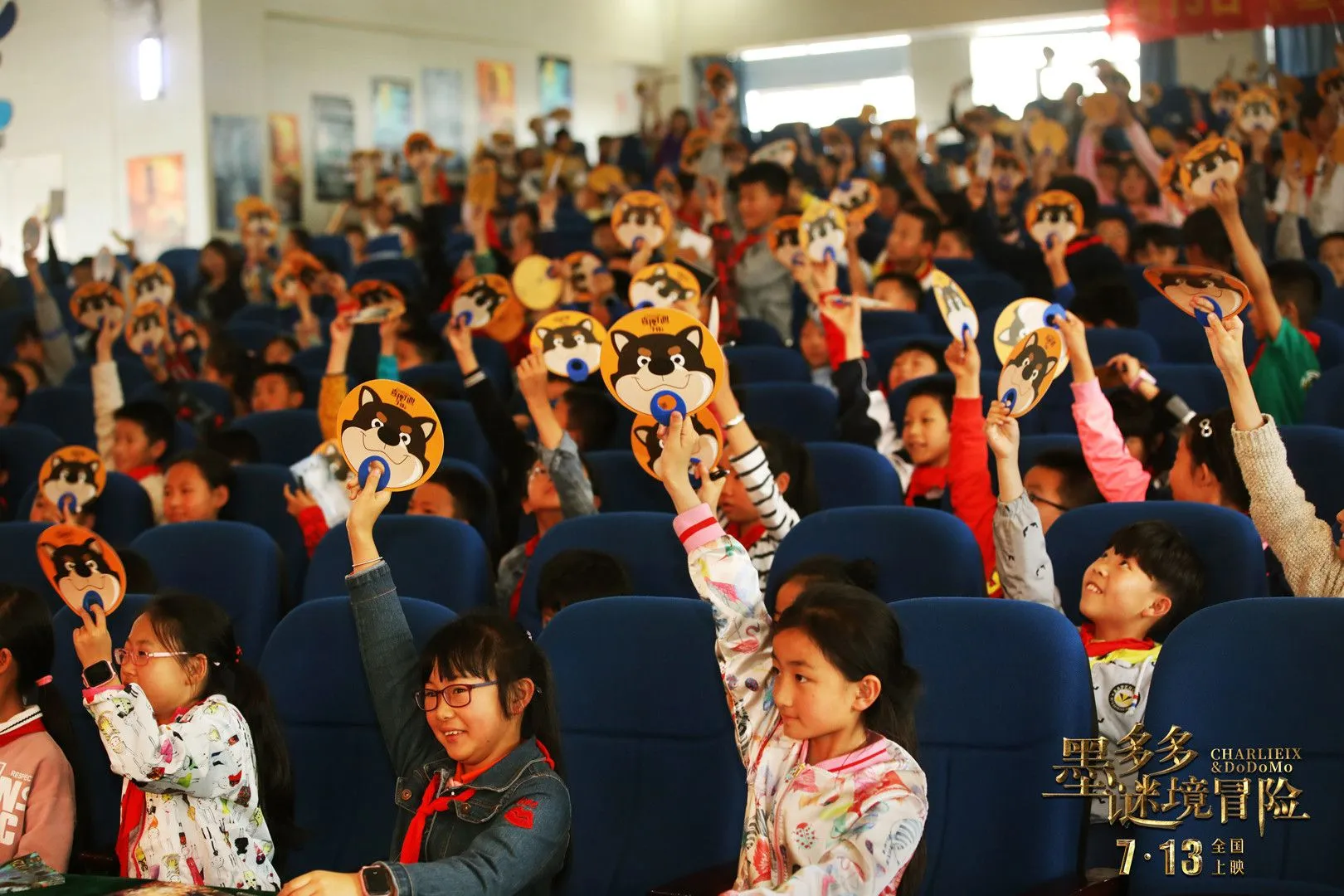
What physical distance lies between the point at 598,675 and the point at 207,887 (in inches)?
35.3

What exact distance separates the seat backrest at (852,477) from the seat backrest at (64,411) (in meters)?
3.35

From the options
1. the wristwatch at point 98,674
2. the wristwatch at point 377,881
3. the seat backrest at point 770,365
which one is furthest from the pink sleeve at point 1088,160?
the wristwatch at point 377,881

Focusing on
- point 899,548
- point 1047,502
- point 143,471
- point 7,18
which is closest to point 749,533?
point 899,548

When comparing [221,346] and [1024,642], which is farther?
[221,346]

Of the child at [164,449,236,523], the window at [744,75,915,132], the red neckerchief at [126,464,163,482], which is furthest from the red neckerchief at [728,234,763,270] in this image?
the window at [744,75,915,132]

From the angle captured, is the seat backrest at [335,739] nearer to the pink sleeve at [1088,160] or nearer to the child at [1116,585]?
the child at [1116,585]

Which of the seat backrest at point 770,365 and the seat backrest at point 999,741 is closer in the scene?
the seat backrest at point 999,741

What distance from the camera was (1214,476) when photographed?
3221mm

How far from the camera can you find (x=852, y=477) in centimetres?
389

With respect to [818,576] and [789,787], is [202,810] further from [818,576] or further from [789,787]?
[818,576]

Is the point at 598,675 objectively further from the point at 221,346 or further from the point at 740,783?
the point at 221,346

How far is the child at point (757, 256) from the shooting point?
20.9ft

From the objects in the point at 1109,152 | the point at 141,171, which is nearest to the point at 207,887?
the point at 1109,152

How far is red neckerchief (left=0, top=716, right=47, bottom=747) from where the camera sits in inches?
105
